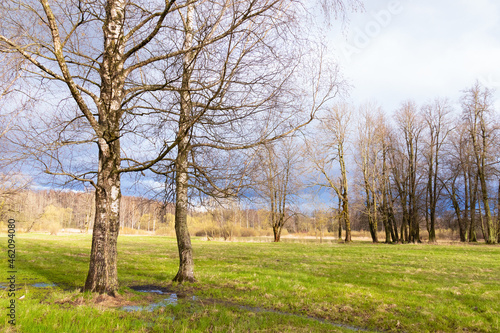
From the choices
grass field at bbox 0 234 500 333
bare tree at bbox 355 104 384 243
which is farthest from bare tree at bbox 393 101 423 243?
grass field at bbox 0 234 500 333

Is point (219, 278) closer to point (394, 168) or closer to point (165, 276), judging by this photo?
point (165, 276)

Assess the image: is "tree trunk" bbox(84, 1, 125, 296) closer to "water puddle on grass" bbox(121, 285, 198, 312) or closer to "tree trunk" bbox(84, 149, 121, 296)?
"tree trunk" bbox(84, 149, 121, 296)

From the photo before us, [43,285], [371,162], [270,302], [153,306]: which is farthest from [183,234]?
[371,162]

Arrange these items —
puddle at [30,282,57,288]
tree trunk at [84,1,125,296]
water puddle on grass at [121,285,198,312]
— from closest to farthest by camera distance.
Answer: water puddle on grass at [121,285,198,312] → tree trunk at [84,1,125,296] → puddle at [30,282,57,288]

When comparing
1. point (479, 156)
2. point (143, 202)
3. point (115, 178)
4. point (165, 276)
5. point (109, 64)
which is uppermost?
point (479, 156)

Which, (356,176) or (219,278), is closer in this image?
(219,278)

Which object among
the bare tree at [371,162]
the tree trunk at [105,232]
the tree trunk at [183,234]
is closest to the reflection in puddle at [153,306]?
the tree trunk at [105,232]

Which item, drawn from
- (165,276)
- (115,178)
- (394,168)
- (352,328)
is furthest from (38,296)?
(394,168)

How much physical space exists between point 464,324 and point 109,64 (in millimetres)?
9932

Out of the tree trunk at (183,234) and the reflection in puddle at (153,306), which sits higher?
the tree trunk at (183,234)

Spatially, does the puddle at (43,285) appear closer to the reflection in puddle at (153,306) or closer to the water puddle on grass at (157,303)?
the water puddle on grass at (157,303)

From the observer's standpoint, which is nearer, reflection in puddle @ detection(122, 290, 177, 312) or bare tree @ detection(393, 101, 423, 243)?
reflection in puddle @ detection(122, 290, 177, 312)

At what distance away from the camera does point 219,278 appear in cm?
1034

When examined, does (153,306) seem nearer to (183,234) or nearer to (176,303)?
(176,303)
